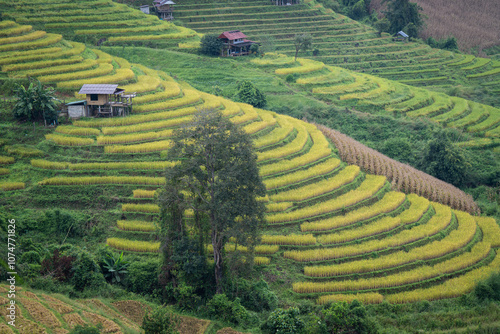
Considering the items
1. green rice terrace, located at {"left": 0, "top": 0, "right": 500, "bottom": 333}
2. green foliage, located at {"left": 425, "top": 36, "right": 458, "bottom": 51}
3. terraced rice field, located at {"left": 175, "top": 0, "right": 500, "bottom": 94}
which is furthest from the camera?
green foliage, located at {"left": 425, "top": 36, "right": 458, "bottom": 51}

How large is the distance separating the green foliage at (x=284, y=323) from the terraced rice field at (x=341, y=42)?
1555 inches

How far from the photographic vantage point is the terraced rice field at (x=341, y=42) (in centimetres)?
5066

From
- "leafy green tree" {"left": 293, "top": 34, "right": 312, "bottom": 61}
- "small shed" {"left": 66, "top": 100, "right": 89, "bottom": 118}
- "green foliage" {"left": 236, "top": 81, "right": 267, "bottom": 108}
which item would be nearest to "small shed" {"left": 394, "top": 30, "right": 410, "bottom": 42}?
"leafy green tree" {"left": 293, "top": 34, "right": 312, "bottom": 61}

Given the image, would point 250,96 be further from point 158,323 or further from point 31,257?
point 158,323

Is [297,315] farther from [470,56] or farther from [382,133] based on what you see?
[470,56]

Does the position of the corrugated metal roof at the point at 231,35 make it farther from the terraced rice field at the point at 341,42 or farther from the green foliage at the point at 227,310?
the green foliage at the point at 227,310

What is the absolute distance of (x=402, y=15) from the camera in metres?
57.6

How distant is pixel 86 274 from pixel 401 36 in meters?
52.9

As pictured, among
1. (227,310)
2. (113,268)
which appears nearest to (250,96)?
(113,268)

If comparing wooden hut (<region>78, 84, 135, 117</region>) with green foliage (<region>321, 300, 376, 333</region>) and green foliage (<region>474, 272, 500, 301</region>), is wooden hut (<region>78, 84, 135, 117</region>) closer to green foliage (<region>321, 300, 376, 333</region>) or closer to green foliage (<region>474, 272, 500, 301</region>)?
green foliage (<region>321, 300, 376, 333</region>)

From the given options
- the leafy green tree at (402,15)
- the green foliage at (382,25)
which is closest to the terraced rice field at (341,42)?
the green foliage at (382,25)

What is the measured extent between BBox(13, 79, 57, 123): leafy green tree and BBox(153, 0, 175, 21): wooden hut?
1208 inches

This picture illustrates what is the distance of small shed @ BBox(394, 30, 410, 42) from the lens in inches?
2232

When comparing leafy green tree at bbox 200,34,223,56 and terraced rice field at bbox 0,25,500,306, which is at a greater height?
leafy green tree at bbox 200,34,223,56
